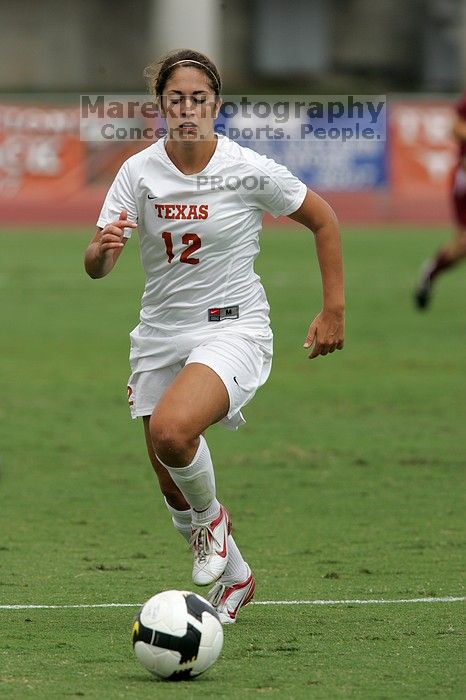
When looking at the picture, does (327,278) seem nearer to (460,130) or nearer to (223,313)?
(223,313)

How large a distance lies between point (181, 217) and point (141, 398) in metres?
0.77

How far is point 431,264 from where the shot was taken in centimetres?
1669

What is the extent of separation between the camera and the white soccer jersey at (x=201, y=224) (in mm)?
6059

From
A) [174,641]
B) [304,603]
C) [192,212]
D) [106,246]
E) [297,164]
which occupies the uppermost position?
[297,164]

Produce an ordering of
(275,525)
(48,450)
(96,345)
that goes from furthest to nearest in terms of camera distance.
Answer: (96,345), (48,450), (275,525)

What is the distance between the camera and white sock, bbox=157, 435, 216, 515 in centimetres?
589

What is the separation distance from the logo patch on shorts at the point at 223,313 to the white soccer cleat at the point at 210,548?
2.58ft

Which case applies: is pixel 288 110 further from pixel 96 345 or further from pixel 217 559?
pixel 217 559

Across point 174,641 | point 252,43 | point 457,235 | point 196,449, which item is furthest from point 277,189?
point 252,43

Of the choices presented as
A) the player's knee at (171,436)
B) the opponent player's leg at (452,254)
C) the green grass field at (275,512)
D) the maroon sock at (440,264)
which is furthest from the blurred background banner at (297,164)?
the player's knee at (171,436)

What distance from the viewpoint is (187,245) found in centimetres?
607

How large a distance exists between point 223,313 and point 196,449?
0.61 m

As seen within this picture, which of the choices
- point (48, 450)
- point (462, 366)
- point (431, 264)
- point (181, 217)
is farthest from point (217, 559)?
point (431, 264)

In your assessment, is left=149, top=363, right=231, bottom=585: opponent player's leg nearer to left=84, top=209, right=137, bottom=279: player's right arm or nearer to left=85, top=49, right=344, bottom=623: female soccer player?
left=85, top=49, right=344, bottom=623: female soccer player
